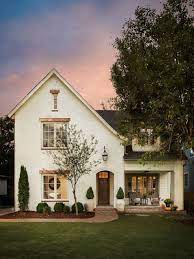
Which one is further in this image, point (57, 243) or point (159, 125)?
point (159, 125)

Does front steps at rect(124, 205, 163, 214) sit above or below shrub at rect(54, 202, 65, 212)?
below

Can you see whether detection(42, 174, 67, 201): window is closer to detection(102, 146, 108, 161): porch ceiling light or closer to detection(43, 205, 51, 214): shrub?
detection(43, 205, 51, 214): shrub

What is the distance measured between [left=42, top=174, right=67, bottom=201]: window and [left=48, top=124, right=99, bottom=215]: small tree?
805mm

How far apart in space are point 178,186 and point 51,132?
380 inches

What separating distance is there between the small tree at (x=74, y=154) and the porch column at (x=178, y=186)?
18.5 ft

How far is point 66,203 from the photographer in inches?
1271

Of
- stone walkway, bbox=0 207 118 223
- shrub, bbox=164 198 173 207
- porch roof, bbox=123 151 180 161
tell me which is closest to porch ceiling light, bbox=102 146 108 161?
porch roof, bbox=123 151 180 161

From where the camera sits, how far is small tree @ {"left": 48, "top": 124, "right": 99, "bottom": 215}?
29.7 m

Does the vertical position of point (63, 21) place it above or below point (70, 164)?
above

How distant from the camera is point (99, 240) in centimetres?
1842

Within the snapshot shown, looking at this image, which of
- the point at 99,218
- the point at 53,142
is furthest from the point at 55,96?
the point at 99,218

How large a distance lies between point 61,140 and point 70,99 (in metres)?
3.28

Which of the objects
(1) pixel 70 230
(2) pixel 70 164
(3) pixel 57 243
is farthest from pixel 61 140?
(3) pixel 57 243

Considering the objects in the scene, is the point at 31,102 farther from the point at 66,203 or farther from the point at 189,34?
the point at 189,34
